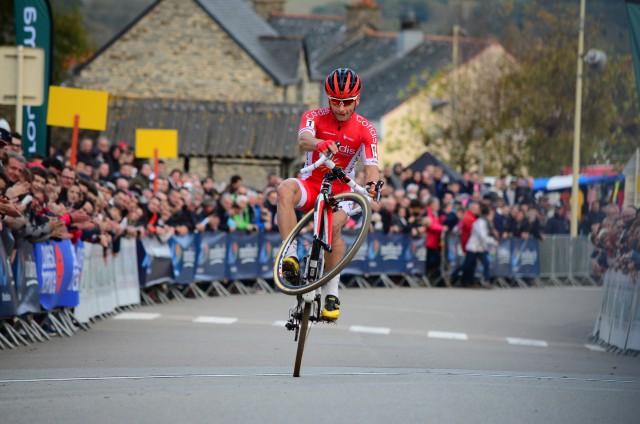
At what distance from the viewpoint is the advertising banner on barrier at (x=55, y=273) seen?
1612 centimetres

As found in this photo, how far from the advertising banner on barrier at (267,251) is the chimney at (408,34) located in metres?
66.1

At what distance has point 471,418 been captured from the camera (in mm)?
9398

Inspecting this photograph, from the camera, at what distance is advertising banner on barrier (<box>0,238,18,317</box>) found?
14586 millimetres

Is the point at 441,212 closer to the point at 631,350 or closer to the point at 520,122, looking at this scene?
the point at 631,350

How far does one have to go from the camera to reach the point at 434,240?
31062 mm

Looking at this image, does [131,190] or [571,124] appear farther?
[571,124]

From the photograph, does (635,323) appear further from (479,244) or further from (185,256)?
(479,244)

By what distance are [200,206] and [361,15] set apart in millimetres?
85210

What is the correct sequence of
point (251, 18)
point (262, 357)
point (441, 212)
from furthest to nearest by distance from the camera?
1. point (251, 18)
2. point (441, 212)
3. point (262, 357)

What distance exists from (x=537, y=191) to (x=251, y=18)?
76.1 ft

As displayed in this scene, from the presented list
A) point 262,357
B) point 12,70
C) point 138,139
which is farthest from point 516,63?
point 262,357

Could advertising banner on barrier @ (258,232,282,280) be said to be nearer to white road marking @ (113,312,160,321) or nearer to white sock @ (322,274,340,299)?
white road marking @ (113,312,160,321)

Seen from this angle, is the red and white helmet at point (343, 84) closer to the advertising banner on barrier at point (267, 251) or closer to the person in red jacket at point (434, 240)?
the advertising banner on barrier at point (267, 251)

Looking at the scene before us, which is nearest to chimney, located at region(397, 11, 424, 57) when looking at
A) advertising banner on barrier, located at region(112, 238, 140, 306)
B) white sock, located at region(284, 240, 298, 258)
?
advertising banner on barrier, located at region(112, 238, 140, 306)
